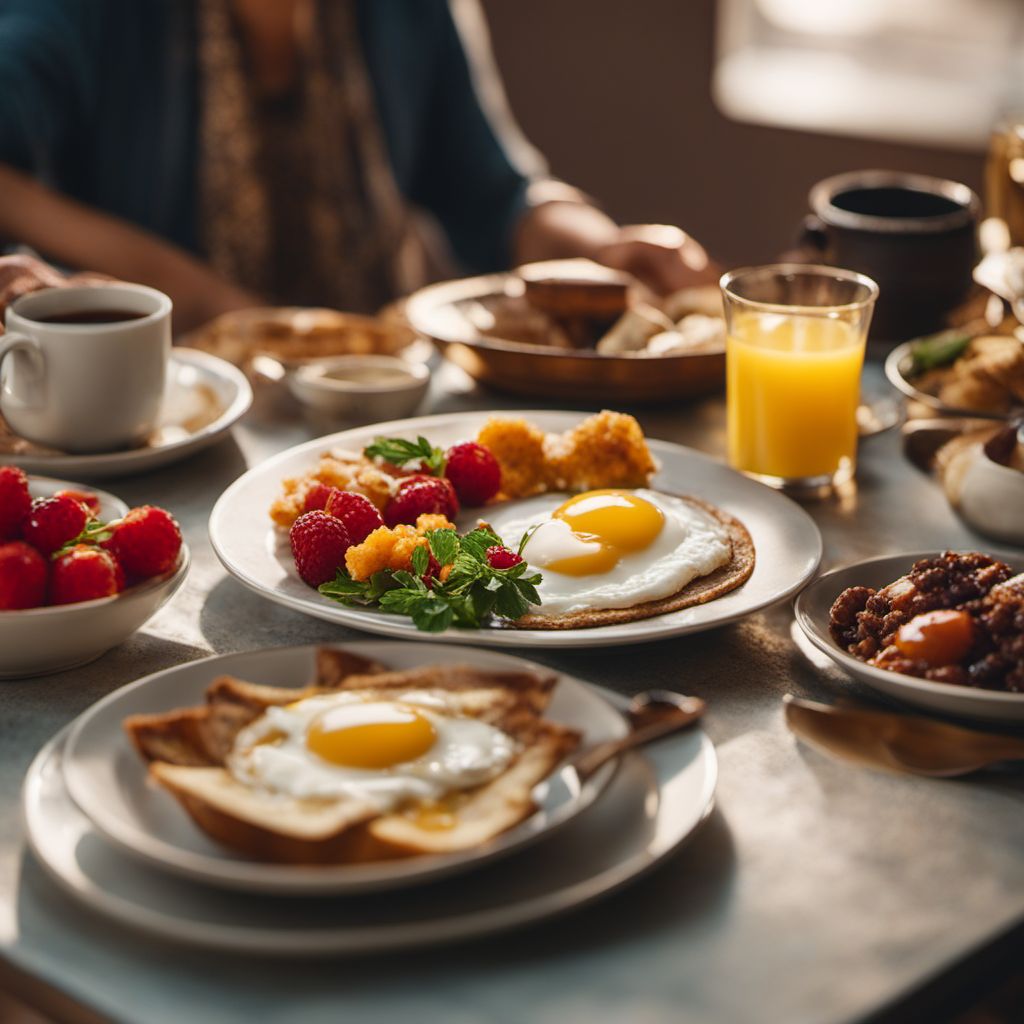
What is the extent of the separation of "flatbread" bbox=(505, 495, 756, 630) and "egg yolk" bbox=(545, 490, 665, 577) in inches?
2.7

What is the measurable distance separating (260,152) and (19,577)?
2311 millimetres

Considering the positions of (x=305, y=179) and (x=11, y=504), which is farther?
(x=305, y=179)

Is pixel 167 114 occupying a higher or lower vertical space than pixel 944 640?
higher

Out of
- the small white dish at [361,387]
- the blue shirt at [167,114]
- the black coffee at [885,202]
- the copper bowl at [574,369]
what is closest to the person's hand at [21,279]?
the small white dish at [361,387]

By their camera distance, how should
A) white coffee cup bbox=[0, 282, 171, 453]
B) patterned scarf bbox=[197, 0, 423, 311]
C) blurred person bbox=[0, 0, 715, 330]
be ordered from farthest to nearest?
patterned scarf bbox=[197, 0, 423, 311] → blurred person bbox=[0, 0, 715, 330] → white coffee cup bbox=[0, 282, 171, 453]

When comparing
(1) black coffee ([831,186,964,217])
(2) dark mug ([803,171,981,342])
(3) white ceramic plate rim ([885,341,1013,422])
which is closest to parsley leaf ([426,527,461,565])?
(3) white ceramic plate rim ([885,341,1013,422])

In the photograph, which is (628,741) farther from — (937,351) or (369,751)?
(937,351)

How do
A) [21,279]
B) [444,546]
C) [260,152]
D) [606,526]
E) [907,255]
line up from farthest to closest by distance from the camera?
[260,152]
[907,255]
[21,279]
[606,526]
[444,546]

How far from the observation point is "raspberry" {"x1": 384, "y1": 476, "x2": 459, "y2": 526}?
1428mm

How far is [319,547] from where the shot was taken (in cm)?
132

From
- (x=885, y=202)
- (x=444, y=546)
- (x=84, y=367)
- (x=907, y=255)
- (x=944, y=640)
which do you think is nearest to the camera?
(x=944, y=640)

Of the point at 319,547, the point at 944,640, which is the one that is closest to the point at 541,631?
the point at 319,547

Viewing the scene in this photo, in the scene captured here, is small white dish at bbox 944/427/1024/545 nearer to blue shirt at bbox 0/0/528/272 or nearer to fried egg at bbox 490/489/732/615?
fried egg at bbox 490/489/732/615

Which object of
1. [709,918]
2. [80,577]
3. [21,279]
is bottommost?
[709,918]
